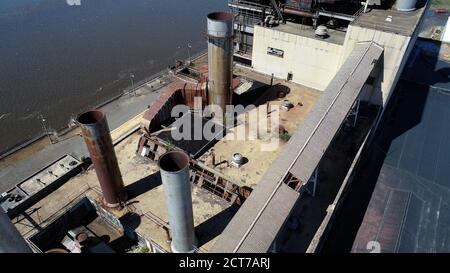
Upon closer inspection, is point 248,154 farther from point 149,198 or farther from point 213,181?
point 149,198

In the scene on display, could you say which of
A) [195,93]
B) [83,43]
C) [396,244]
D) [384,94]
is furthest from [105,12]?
[396,244]

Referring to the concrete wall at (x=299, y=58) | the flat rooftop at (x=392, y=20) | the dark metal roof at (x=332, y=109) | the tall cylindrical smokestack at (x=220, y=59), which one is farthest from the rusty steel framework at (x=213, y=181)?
the flat rooftop at (x=392, y=20)

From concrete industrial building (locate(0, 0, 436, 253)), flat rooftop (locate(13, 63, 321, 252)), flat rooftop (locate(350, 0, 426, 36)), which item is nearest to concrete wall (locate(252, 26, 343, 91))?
concrete industrial building (locate(0, 0, 436, 253))

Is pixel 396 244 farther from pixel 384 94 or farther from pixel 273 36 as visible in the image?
pixel 273 36

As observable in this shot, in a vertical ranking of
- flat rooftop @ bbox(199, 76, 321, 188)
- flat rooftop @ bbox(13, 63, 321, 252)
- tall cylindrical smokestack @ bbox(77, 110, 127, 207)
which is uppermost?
tall cylindrical smokestack @ bbox(77, 110, 127, 207)

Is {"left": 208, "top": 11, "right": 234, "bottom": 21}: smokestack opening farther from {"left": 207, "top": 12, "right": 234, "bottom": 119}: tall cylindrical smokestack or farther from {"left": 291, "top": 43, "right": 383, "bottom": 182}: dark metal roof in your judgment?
{"left": 291, "top": 43, "right": 383, "bottom": 182}: dark metal roof

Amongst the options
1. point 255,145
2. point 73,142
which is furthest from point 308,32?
point 73,142
